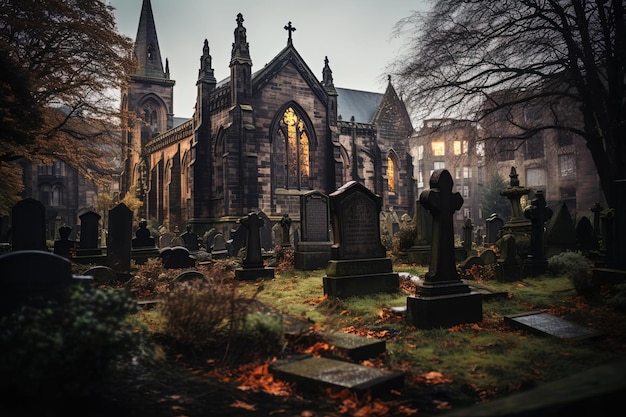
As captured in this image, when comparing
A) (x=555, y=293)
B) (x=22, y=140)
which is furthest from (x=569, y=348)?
(x=22, y=140)

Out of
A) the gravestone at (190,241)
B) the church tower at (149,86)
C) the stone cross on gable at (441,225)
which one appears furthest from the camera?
the church tower at (149,86)

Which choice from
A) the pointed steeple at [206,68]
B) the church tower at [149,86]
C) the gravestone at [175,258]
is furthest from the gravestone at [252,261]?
the church tower at [149,86]

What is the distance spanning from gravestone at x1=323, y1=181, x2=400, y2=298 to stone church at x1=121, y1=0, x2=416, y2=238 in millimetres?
9120

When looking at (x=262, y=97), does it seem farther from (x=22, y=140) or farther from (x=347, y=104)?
(x=22, y=140)

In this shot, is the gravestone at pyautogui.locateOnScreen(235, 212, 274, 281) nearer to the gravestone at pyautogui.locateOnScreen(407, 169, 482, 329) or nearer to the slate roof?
the gravestone at pyautogui.locateOnScreen(407, 169, 482, 329)

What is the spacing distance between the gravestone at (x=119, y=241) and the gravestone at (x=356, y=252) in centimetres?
601

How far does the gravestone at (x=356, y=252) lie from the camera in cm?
917

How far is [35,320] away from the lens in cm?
337

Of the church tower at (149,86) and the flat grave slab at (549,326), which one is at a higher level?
the church tower at (149,86)

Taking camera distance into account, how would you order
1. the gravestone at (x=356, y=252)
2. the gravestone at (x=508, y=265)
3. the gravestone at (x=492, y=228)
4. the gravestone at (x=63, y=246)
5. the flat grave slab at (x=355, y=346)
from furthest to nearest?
1. the gravestone at (x=492, y=228)
2. the gravestone at (x=63, y=246)
3. the gravestone at (x=508, y=265)
4. the gravestone at (x=356, y=252)
5. the flat grave slab at (x=355, y=346)

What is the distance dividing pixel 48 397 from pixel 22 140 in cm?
559

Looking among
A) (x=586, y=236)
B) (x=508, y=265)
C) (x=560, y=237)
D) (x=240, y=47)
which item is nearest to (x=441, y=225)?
(x=508, y=265)

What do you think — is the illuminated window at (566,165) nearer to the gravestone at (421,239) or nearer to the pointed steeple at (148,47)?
the gravestone at (421,239)

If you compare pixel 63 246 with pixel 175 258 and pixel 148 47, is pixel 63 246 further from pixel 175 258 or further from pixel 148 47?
pixel 148 47
